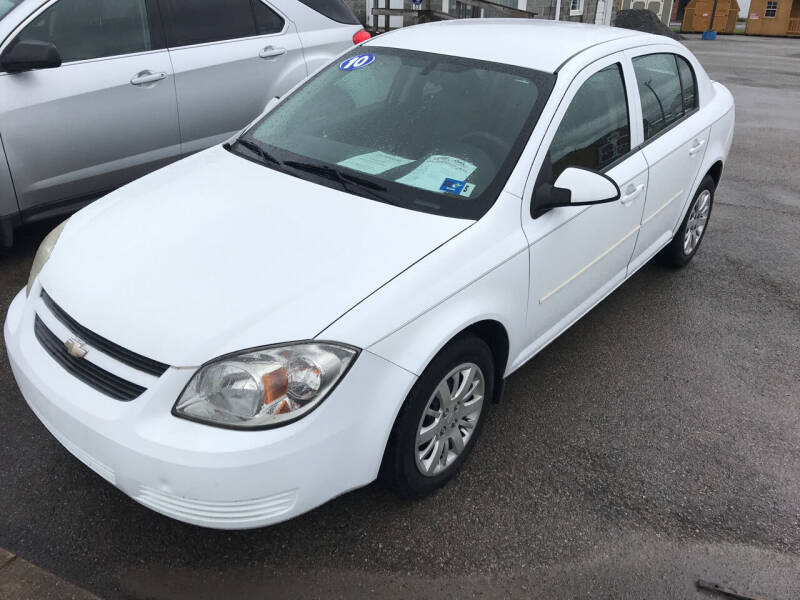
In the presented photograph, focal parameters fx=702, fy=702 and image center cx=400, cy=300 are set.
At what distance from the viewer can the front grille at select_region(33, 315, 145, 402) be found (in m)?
2.22

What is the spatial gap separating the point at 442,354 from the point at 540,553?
2.75ft

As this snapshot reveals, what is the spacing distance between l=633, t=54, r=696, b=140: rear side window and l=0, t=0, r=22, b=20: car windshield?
11.7ft

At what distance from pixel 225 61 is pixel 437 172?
2.80 m

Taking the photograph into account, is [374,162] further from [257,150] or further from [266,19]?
[266,19]

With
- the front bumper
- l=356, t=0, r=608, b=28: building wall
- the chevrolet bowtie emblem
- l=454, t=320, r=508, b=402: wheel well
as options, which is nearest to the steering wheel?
l=454, t=320, r=508, b=402: wheel well

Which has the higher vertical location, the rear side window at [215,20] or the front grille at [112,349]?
the rear side window at [215,20]

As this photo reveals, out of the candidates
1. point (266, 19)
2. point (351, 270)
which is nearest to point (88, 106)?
point (266, 19)

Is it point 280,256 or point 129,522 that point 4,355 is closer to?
point 129,522

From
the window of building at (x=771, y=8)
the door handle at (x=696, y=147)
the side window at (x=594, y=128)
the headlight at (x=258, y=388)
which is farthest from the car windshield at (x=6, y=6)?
the window of building at (x=771, y=8)

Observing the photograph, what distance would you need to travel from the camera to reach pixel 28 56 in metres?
3.95

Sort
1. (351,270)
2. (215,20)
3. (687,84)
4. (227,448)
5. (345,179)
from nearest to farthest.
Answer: (227,448), (351,270), (345,179), (687,84), (215,20)

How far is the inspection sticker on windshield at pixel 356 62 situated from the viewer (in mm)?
3578

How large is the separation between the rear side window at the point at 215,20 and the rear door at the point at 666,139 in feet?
9.51

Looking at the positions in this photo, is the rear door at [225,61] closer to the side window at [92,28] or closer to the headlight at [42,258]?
the side window at [92,28]
